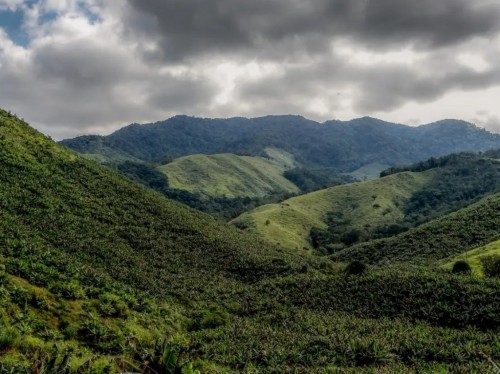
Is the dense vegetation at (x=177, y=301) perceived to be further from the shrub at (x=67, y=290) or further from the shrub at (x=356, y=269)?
the shrub at (x=356, y=269)

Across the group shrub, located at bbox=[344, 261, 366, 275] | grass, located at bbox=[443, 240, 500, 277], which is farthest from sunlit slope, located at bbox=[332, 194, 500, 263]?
shrub, located at bbox=[344, 261, 366, 275]

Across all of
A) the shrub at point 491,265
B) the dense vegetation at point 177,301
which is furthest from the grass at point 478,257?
the dense vegetation at point 177,301

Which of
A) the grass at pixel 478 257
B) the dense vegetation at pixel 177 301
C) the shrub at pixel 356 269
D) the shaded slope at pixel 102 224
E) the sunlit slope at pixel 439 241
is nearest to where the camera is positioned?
the dense vegetation at pixel 177 301

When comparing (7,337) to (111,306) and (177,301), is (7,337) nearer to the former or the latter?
(111,306)

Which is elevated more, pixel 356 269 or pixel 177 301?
pixel 356 269

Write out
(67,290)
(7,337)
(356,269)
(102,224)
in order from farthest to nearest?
(102,224), (356,269), (67,290), (7,337)

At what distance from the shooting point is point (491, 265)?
71.8 meters

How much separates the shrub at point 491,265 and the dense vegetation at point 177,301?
58.7 ft

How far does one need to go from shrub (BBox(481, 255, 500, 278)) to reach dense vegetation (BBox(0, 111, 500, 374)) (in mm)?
17882

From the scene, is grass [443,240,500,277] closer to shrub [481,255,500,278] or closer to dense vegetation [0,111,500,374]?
shrub [481,255,500,278]

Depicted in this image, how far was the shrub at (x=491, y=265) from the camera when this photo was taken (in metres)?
70.2

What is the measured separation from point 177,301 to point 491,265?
168 feet

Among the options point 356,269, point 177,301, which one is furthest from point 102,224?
point 356,269

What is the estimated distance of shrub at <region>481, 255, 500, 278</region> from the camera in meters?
70.2
